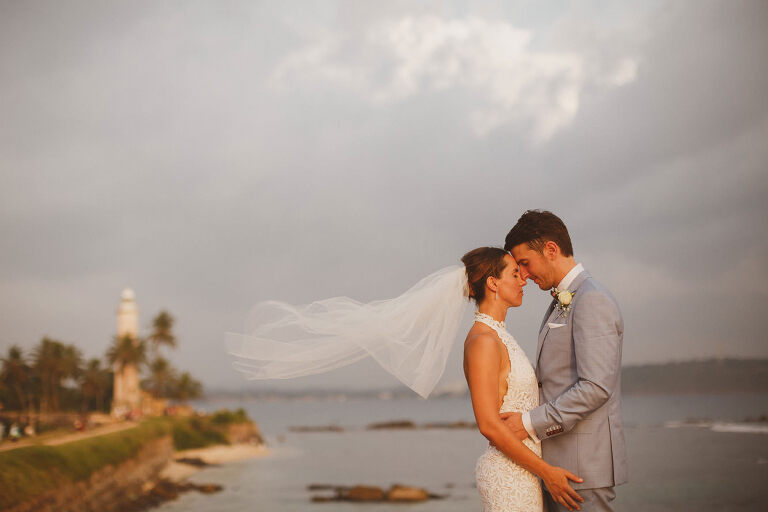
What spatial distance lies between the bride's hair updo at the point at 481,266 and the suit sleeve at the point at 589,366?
25.2 inches

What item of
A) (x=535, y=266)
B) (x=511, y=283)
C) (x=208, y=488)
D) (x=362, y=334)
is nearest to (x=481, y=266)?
(x=511, y=283)

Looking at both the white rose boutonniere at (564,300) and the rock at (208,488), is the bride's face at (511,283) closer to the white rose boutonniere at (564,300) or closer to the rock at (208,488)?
the white rose boutonniere at (564,300)

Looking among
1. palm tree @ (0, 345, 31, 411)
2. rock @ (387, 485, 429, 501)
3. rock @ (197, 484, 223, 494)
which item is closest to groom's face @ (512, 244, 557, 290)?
rock @ (387, 485, 429, 501)

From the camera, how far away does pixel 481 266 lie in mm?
4660

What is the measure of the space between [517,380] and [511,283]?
63 centimetres

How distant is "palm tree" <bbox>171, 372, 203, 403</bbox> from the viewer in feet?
262

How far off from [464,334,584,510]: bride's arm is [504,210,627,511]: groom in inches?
2.0

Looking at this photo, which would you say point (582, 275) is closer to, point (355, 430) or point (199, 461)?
point (199, 461)

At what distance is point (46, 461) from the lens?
1914 centimetres

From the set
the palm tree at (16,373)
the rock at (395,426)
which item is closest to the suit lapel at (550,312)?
the palm tree at (16,373)

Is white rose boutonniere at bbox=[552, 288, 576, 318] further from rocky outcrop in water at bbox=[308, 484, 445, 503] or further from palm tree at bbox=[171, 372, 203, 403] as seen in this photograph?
palm tree at bbox=[171, 372, 203, 403]

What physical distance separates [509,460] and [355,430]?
342ft

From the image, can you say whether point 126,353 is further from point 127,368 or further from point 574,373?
point 574,373

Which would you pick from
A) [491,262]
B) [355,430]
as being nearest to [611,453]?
[491,262]
